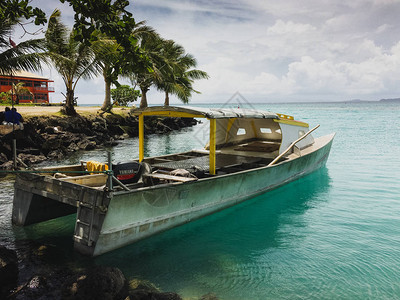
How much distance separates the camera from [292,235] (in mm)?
8234

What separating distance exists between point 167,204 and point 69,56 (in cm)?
1837

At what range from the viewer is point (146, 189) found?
21.2 feet

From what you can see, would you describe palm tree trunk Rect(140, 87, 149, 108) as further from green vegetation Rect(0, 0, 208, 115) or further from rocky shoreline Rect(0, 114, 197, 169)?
rocky shoreline Rect(0, 114, 197, 169)

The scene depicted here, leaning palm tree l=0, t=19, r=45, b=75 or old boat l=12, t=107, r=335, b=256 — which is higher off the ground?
leaning palm tree l=0, t=19, r=45, b=75

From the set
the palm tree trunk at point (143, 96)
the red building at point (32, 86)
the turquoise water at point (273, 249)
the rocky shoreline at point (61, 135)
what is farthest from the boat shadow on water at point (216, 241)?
the red building at point (32, 86)

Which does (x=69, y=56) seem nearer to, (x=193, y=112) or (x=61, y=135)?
(x=61, y=135)

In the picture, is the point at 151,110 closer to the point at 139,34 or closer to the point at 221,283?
the point at 221,283

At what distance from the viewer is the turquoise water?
5.81m

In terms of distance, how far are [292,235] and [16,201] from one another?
6.75 meters

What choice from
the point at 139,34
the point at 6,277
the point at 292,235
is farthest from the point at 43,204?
the point at 139,34

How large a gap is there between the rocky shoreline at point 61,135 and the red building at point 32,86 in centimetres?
1935

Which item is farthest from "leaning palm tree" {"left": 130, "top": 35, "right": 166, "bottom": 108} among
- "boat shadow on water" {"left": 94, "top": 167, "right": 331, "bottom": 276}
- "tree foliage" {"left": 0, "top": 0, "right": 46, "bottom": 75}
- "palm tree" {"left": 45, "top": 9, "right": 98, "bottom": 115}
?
"boat shadow on water" {"left": 94, "top": 167, "right": 331, "bottom": 276}

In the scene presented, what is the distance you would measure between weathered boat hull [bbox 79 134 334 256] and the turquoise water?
16.7 inches

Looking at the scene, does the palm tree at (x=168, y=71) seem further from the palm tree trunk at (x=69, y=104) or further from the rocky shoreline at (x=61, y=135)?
the palm tree trunk at (x=69, y=104)
